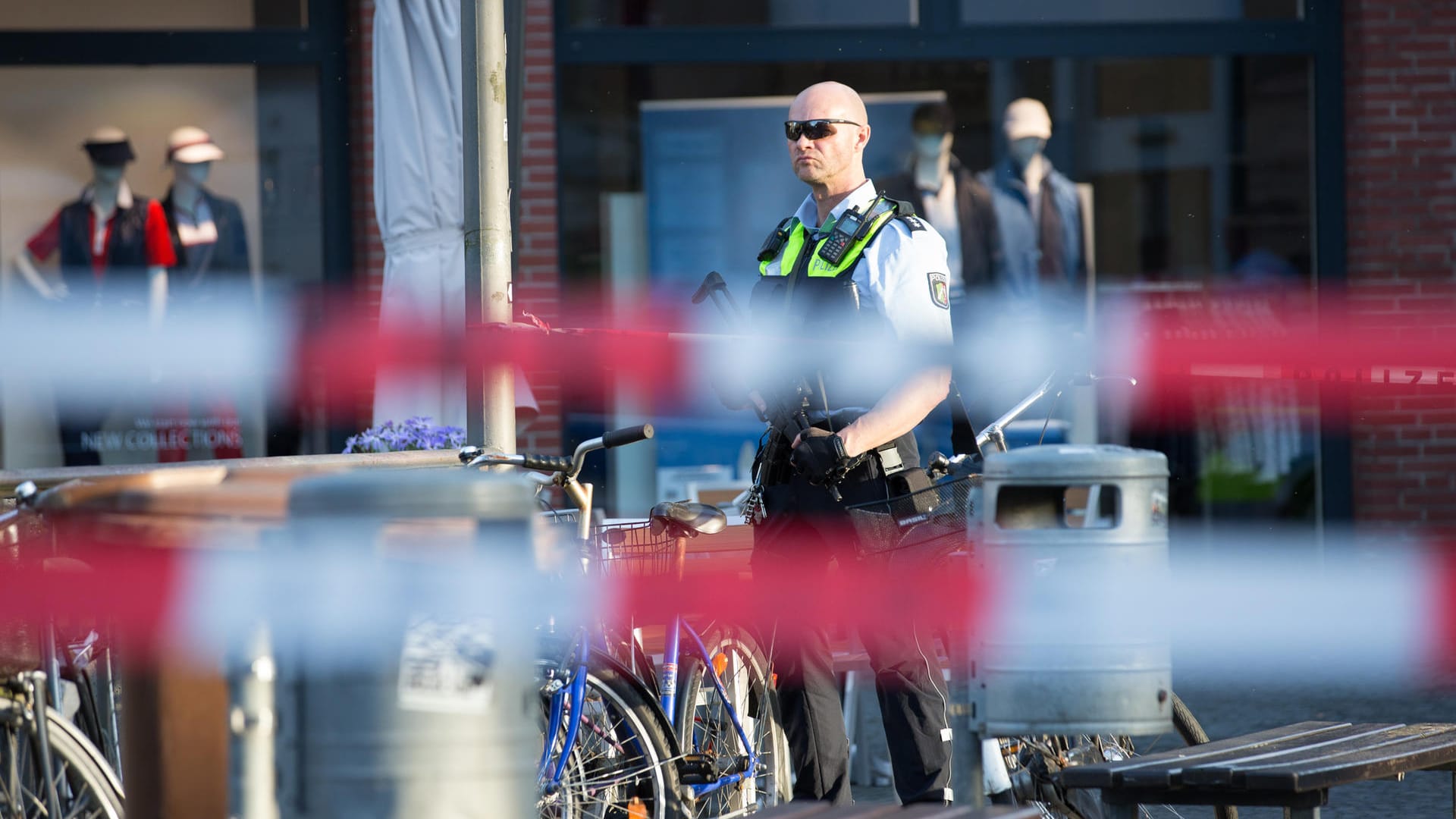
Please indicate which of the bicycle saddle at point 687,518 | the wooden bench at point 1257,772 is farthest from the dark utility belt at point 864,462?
the wooden bench at point 1257,772

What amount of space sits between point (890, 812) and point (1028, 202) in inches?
240

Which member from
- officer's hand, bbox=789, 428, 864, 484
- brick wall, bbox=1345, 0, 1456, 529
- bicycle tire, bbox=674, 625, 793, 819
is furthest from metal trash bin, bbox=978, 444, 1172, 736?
brick wall, bbox=1345, 0, 1456, 529

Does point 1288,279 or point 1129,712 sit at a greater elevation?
point 1288,279

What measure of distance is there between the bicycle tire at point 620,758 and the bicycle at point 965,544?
0.81 meters

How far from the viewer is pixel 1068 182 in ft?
29.0

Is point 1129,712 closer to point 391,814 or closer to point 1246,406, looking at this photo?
point 391,814

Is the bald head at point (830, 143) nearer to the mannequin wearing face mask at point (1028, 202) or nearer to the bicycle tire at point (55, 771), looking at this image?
the bicycle tire at point (55, 771)

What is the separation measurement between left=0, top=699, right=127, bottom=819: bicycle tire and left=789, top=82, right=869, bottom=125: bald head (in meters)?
2.19

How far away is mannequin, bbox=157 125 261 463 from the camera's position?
874cm

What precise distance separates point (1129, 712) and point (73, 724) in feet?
7.86

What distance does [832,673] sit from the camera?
462cm

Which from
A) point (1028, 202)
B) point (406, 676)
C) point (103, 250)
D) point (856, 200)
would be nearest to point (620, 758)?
point (856, 200)

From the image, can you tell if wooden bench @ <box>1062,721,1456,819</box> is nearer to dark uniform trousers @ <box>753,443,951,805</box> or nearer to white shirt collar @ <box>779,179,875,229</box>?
dark uniform trousers @ <box>753,443,951,805</box>

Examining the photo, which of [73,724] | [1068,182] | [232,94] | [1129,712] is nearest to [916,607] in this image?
[1129,712]
